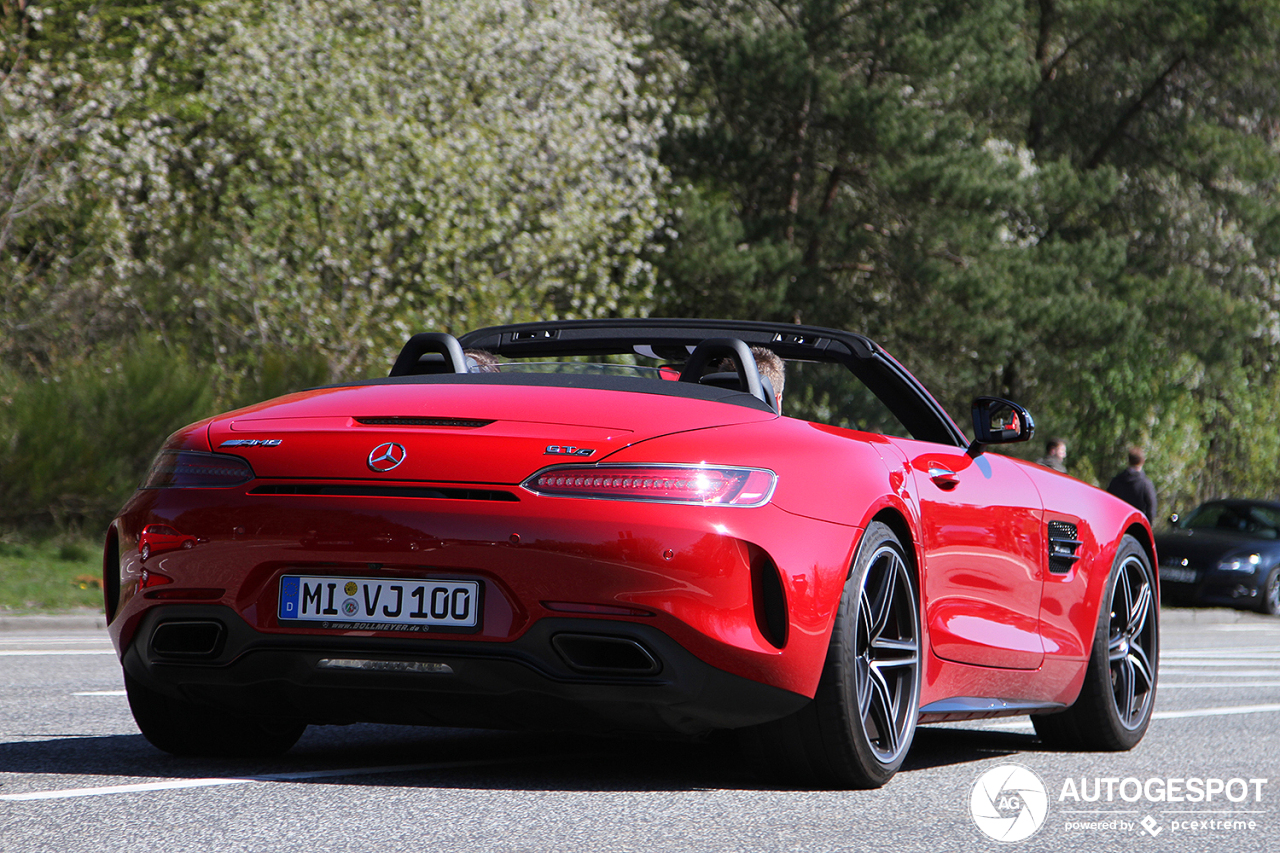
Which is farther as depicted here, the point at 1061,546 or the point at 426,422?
the point at 1061,546

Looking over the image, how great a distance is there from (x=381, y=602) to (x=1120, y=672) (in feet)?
11.0

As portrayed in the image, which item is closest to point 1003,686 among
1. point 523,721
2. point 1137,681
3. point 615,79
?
point 1137,681

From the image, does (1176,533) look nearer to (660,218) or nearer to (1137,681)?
(660,218)

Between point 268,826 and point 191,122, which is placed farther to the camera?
point 191,122

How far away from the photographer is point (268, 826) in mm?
3834

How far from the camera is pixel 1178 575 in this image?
864 inches

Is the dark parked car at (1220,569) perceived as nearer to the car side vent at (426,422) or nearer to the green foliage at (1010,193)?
the green foliage at (1010,193)

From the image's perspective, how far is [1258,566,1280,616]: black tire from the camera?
21.8 metres

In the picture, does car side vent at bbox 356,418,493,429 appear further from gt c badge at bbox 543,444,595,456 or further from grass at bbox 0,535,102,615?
grass at bbox 0,535,102,615

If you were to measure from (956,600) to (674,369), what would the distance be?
4.08 feet

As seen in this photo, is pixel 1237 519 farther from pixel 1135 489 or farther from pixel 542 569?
pixel 542 569

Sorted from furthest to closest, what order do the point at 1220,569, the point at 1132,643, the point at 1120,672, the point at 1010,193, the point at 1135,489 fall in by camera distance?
the point at 1010,193
the point at 1220,569
the point at 1135,489
the point at 1132,643
the point at 1120,672

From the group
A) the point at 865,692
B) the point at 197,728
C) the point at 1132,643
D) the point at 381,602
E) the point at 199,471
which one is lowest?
the point at 197,728

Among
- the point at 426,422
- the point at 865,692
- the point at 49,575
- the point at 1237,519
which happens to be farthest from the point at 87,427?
the point at 1237,519
